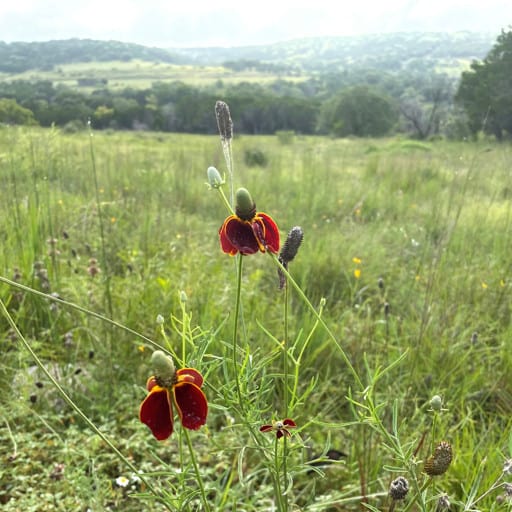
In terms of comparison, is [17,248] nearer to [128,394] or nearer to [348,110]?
[128,394]

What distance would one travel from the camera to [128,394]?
5.35 ft

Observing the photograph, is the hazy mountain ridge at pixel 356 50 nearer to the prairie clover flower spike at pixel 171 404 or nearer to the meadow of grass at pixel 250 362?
the meadow of grass at pixel 250 362

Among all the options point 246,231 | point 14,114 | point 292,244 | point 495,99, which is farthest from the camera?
point 495,99

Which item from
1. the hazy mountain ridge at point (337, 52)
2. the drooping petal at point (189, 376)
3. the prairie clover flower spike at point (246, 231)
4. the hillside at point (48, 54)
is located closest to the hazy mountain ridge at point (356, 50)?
the hazy mountain ridge at point (337, 52)

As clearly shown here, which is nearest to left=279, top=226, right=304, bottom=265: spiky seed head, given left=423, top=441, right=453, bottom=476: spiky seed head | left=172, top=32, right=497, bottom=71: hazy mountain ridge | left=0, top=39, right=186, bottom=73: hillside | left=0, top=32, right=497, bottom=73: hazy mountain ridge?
left=423, top=441, right=453, bottom=476: spiky seed head

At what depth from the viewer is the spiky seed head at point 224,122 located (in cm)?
81

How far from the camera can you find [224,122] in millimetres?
820

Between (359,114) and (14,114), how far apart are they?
26.2 metres

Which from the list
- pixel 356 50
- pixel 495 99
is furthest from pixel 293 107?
pixel 356 50

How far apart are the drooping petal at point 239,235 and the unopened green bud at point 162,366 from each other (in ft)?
0.57

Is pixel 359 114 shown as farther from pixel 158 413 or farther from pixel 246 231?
pixel 158 413

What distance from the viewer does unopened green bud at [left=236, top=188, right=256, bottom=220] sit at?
2.00ft

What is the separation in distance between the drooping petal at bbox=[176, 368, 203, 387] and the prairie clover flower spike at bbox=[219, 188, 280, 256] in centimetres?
17

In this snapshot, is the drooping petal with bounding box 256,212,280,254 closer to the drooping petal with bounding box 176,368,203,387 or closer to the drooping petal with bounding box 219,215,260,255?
the drooping petal with bounding box 219,215,260,255
